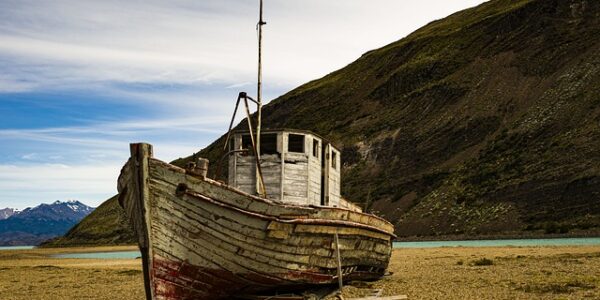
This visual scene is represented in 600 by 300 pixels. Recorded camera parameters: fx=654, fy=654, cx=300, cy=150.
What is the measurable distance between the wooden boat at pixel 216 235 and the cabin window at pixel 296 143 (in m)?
2.59

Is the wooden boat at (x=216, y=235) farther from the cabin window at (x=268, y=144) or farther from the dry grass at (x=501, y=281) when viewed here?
the dry grass at (x=501, y=281)

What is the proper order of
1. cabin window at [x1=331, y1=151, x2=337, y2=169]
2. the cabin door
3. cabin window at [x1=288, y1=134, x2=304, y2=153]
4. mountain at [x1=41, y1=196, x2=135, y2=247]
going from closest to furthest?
1. cabin window at [x1=288, y1=134, x2=304, y2=153]
2. the cabin door
3. cabin window at [x1=331, y1=151, x2=337, y2=169]
4. mountain at [x1=41, y1=196, x2=135, y2=247]

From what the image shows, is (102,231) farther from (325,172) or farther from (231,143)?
(231,143)

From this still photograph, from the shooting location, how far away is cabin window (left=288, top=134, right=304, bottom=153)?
20875mm

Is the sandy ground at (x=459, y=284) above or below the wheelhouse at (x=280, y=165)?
below

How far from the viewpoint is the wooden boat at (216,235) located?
16500 mm

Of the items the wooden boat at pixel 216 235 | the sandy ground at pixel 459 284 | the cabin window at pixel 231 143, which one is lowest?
the sandy ground at pixel 459 284

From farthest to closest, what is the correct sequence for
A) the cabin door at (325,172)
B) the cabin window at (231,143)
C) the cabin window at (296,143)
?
the cabin door at (325,172) < the cabin window at (231,143) < the cabin window at (296,143)

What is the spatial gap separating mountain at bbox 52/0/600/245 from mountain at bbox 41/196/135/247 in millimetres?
27000

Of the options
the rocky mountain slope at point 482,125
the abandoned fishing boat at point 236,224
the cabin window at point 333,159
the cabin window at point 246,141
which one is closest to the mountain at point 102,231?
the rocky mountain slope at point 482,125

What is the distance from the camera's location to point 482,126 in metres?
105

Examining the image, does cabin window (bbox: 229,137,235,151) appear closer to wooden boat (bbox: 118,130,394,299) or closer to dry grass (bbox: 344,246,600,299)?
wooden boat (bbox: 118,130,394,299)

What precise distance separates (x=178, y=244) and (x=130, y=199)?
76.5 inches

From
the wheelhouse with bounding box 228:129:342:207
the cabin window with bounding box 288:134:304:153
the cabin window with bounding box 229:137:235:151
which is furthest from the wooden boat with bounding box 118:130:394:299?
the cabin window with bounding box 229:137:235:151
